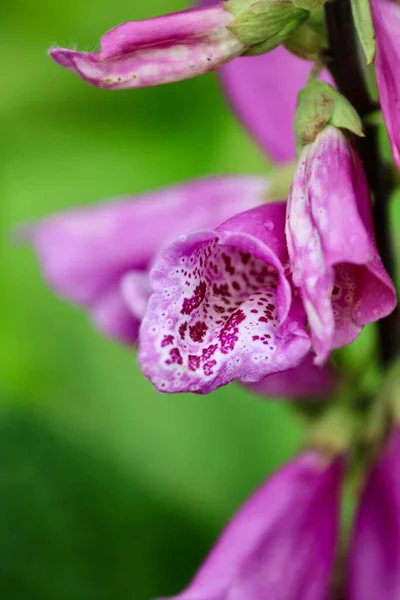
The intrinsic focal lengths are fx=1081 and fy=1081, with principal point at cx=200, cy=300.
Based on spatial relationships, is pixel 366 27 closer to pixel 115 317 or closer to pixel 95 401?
pixel 115 317

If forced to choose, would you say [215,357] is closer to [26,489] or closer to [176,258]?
[176,258]

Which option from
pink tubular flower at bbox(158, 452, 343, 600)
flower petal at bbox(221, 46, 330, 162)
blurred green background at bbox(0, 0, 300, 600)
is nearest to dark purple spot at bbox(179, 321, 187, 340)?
pink tubular flower at bbox(158, 452, 343, 600)

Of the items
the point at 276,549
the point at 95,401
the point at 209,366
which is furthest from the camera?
the point at 95,401

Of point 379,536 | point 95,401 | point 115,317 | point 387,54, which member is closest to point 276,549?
point 379,536

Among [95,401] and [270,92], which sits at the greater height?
[270,92]

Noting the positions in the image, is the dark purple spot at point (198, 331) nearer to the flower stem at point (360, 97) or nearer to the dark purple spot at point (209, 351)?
the dark purple spot at point (209, 351)

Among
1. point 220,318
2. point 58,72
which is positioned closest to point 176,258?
point 220,318

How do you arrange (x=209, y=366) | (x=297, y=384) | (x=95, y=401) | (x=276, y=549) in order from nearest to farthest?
1. (x=209, y=366)
2. (x=276, y=549)
3. (x=297, y=384)
4. (x=95, y=401)

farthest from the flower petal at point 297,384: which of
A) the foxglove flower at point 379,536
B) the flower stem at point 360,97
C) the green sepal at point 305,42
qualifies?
the green sepal at point 305,42
